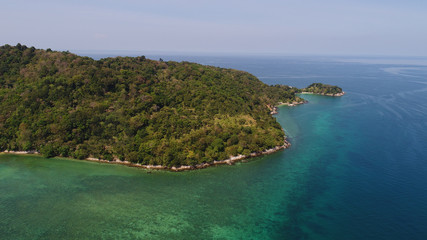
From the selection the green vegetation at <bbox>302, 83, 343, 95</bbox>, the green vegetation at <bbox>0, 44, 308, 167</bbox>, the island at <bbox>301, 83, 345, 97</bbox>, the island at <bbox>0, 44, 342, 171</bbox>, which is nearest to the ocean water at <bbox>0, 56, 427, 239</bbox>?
the island at <bbox>0, 44, 342, 171</bbox>

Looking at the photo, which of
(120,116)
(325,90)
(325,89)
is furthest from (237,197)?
(325,89)

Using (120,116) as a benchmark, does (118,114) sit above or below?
above

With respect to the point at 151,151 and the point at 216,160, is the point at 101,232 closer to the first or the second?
the point at 151,151

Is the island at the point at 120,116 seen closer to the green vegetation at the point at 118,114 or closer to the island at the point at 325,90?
the green vegetation at the point at 118,114

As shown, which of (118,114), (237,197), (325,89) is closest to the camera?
(237,197)

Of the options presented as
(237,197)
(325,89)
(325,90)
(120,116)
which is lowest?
(237,197)

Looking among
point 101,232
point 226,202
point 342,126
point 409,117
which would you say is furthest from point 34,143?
point 409,117

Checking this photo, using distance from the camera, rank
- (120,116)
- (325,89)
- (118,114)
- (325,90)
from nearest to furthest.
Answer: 1. (120,116)
2. (118,114)
3. (325,90)
4. (325,89)

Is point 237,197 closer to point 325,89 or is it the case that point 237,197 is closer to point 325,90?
point 325,90
